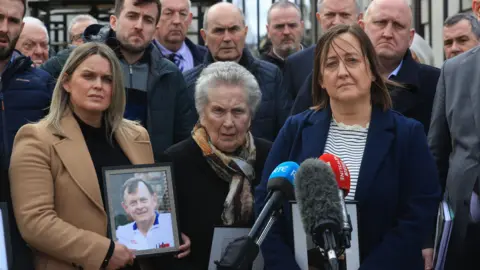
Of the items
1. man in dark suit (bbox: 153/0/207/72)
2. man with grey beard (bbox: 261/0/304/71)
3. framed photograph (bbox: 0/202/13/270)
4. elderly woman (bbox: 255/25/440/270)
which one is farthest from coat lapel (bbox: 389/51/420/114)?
man with grey beard (bbox: 261/0/304/71)

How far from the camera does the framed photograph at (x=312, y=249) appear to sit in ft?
14.6

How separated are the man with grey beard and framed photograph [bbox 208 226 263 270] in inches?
161

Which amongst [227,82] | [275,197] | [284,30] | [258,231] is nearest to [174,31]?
[284,30]

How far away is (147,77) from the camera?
666 centimetres

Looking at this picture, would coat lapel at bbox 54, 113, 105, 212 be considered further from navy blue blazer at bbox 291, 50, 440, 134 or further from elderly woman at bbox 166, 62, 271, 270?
navy blue blazer at bbox 291, 50, 440, 134

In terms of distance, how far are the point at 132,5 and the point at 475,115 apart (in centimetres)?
266

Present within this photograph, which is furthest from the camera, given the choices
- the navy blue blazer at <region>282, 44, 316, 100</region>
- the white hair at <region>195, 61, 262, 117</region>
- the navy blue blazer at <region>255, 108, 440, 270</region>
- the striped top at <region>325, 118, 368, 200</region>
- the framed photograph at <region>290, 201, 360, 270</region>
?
the navy blue blazer at <region>282, 44, 316, 100</region>

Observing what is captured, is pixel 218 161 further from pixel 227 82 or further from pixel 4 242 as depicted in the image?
pixel 4 242

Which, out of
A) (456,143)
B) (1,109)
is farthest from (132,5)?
(456,143)

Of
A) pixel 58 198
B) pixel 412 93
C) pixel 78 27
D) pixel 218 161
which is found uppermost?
pixel 78 27

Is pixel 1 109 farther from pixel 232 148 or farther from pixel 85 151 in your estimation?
pixel 232 148

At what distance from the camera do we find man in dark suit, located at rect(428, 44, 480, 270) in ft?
17.5

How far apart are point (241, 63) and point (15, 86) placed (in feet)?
7.11

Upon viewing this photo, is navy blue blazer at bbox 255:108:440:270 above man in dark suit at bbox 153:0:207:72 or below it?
below
